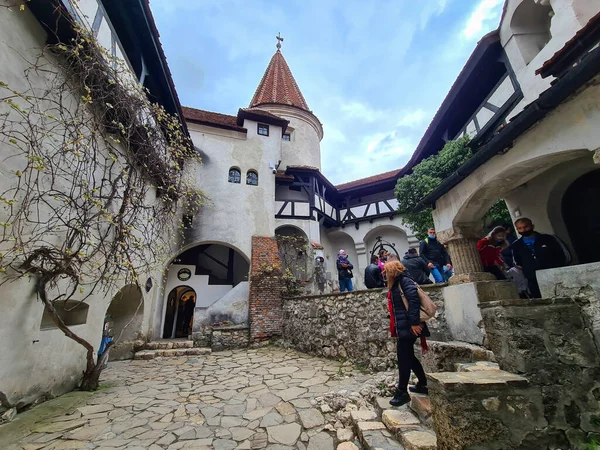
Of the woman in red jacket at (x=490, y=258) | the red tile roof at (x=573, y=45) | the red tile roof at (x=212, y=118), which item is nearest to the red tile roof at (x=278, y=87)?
the red tile roof at (x=212, y=118)

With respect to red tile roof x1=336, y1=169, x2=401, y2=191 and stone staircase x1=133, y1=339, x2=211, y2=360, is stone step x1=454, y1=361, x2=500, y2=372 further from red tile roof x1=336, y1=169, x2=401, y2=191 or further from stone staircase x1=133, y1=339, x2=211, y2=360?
red tile roof x1=336, y1=169, x2=401, y2=191

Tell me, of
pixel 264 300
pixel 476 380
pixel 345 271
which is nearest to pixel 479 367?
pixel 476 380

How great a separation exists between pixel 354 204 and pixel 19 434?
13.7 metres

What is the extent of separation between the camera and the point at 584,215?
410 cm

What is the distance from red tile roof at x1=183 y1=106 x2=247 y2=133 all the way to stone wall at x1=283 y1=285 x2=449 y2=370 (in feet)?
27.2

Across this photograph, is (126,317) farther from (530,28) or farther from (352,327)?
(530,28)

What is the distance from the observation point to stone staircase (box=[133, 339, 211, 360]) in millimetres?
6775

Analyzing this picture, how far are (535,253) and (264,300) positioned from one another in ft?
22.5

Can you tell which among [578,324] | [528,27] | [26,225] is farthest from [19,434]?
[528,27]

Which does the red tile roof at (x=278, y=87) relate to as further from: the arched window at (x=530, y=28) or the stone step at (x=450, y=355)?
the stone step at (x=450, y=355)

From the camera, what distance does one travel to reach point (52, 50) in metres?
3.71

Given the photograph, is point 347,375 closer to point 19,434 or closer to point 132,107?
point 19,434

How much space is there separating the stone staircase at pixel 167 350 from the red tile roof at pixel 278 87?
13.5m

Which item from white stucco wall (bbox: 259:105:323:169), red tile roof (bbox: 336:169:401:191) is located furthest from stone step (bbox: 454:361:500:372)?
white stucco wall (bbox: 259:105:323:169)
